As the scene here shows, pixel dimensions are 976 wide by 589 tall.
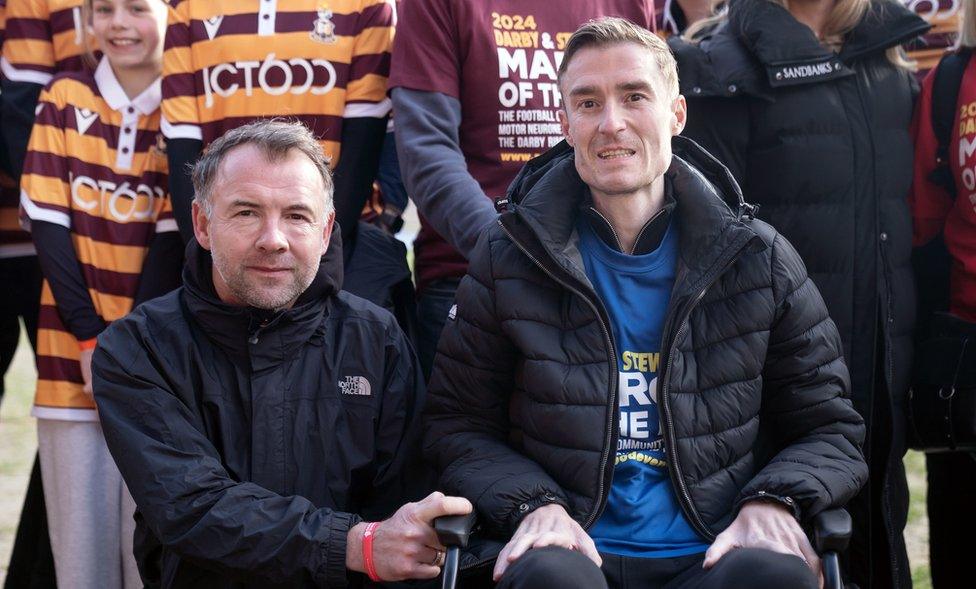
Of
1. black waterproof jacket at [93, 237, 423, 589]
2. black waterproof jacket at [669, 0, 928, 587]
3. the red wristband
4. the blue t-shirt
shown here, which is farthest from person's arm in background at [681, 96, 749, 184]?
the red wristband

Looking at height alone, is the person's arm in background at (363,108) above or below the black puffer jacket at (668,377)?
above

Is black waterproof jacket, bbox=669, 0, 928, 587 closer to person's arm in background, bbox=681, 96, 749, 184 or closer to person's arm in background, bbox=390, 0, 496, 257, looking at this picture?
person's arm in background, bbox=681, 96, 749, 184

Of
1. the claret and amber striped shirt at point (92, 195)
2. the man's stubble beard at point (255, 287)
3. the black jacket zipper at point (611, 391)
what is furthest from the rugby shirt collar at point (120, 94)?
the black jacket zipper at point (611, 391)

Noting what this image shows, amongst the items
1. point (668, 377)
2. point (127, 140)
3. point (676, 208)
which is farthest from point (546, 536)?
point (127, 140)

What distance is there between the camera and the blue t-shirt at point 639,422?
9.61 ft

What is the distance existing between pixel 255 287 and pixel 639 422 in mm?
1013

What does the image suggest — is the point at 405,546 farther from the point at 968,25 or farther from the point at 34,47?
the point at 34,47

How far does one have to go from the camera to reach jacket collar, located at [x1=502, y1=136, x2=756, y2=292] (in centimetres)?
299

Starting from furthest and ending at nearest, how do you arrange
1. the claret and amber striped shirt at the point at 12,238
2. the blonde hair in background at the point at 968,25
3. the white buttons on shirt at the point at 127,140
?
the claret and amber striped shirt at the point at 12,238 < the white buttons on shirt at the point at 127,140 < the blonde hair in background at the point at 968,25

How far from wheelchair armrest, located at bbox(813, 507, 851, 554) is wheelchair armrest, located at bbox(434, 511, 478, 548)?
2.55 feet

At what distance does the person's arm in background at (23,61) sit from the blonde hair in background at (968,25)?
9.85ft

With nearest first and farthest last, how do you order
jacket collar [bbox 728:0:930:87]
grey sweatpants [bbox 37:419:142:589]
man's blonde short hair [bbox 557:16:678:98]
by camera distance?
man's blonde short hair [bbox 557:16:678:98] < jacket collar [bbox 728:0:930:87] < grey sweatpants [bbox 37:419:142:589]

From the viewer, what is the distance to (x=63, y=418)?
3844 millimetres

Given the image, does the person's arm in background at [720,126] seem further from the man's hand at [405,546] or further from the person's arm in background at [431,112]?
the man's hand at [405,546]
